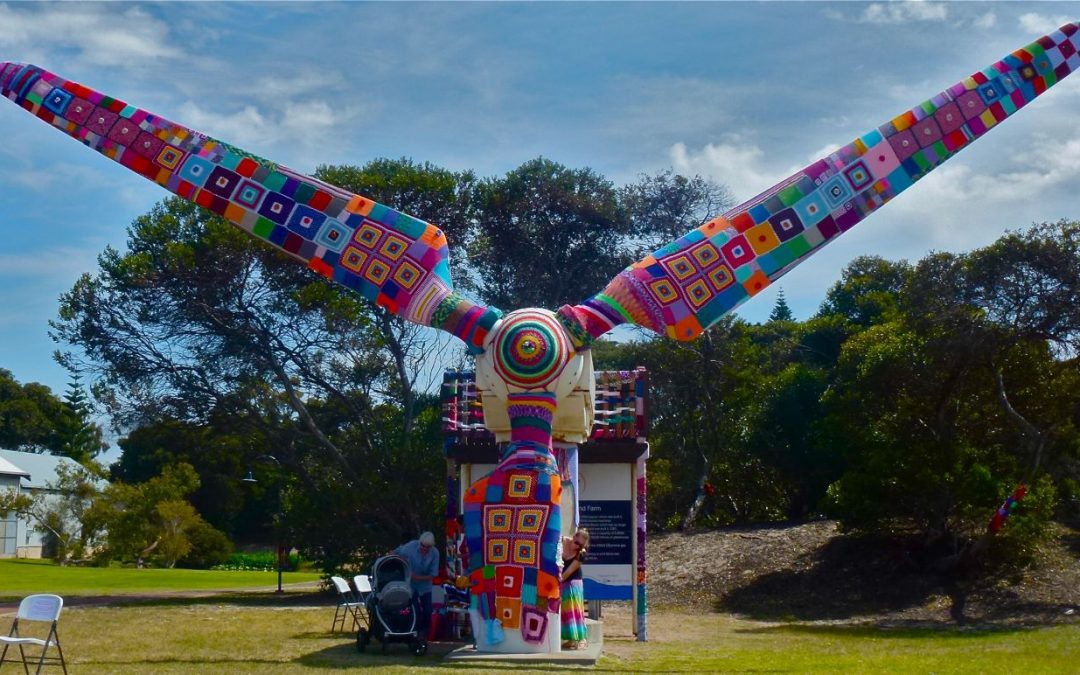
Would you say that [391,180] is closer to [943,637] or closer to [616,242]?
[616,242]

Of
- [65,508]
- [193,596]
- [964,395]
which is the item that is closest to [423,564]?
[193,596]

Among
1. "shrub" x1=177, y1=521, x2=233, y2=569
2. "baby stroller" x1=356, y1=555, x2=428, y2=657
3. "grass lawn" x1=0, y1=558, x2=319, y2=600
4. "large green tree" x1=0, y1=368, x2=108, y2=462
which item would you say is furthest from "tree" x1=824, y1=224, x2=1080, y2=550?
"large green tree" x1=0, y1=368, x2=108, y2=462

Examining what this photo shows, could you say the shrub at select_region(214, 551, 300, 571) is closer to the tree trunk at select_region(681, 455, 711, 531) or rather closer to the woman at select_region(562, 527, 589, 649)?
the tree trunk at select_region(681, 455, 711, 531)

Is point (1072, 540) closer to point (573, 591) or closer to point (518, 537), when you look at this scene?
point (573, 591)

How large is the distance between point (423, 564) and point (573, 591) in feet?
7.22

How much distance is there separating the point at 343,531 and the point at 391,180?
8.32 m

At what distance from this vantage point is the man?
547 inches

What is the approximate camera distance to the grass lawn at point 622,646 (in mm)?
11711

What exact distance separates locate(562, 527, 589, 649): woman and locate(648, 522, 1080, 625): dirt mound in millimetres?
8321

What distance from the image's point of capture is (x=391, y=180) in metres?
26.7

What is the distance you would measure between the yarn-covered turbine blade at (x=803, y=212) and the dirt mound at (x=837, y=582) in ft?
28.0

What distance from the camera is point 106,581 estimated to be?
2972 cm

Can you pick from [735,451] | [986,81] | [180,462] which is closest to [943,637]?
[986,81]

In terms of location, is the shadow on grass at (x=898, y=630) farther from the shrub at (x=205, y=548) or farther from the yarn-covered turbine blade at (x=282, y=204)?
the shrub at (x=205, y=548)
